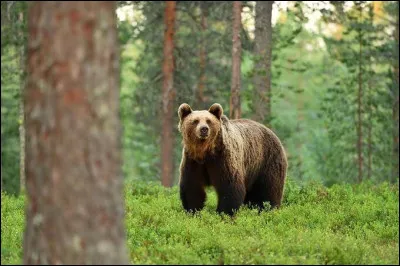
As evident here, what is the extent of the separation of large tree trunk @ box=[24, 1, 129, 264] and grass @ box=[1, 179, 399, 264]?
1.66 metres

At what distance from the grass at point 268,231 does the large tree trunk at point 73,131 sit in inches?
65.3

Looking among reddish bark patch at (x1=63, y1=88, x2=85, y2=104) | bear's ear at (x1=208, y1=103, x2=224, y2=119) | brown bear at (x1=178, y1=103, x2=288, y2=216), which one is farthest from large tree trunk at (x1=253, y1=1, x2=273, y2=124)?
reddish bark patch at (x1=63, y1=88, x2=85, y2=104)

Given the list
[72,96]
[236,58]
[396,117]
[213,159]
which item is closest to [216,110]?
[213,159]

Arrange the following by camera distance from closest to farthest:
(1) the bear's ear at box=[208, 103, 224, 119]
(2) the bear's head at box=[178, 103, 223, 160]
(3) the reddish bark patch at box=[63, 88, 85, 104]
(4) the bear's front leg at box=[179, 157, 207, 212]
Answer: (3) the reddish bark patch at box=[63, 88, 85, 104], (2) the bear's head at box=[178, 103, 223, 160], (1) the bear's ear at box=[208, 103, 224, 119], (4) the bear's front leg at box=[179, 157, 207, 212]

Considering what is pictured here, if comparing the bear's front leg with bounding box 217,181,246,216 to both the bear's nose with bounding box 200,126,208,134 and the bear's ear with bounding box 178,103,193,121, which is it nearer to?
the bear's nose with bounding box 200,126,208,134

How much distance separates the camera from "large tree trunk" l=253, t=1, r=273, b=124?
75.8 ft

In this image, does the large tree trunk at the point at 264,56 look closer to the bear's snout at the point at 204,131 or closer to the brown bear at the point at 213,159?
the brown bear at the point at 213,159

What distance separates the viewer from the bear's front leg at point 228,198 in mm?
11484

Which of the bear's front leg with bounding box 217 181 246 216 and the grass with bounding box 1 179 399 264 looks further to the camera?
the bear's front leg with bounding box 217 181 246 216

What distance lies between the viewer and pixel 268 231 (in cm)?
952

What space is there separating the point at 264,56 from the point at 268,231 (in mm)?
14032

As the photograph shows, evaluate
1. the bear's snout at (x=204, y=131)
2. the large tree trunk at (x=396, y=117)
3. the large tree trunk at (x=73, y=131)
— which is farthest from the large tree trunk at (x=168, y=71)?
the large tree trunk at (x=73, y=131)

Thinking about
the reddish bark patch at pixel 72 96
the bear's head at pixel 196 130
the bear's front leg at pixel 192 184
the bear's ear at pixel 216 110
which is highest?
the reddish bark patch at pixel 72 96

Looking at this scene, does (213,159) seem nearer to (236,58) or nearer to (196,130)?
(196,130)
